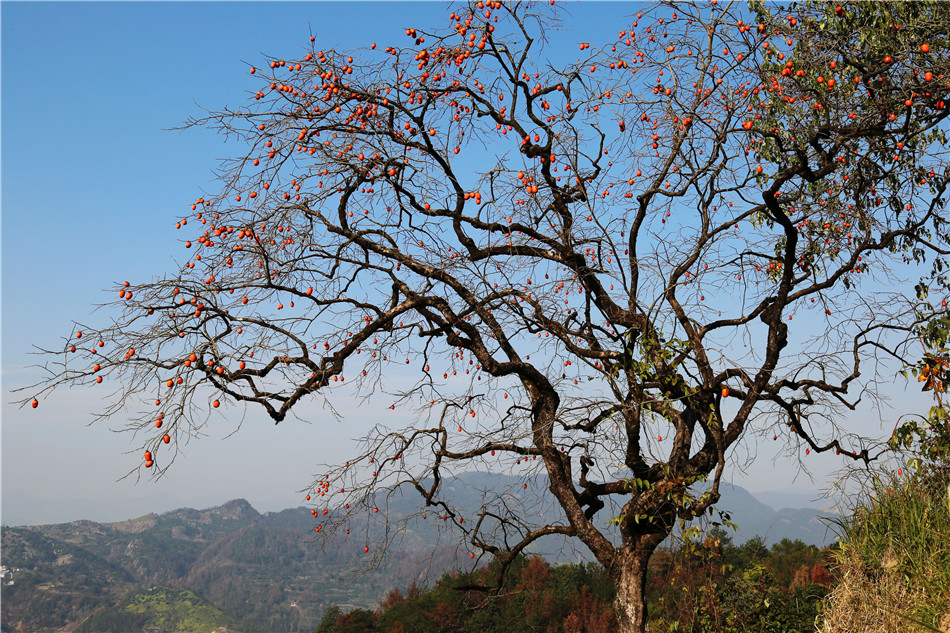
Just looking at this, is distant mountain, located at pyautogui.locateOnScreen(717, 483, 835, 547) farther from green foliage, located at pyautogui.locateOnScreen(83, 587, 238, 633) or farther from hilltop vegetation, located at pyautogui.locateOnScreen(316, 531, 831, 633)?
green foliage, located at pyautogui.locateOnScreen(83, 587, 238, 633)

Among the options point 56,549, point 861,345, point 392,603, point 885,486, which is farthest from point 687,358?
point 56,549

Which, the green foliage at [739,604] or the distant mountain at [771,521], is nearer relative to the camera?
the distant mountain at [771,521]

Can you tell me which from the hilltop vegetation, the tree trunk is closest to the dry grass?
the tree trunk

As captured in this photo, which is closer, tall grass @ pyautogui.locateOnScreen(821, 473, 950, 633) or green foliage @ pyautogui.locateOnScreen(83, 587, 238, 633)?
tall grass @ pyautogui.locateOnScreen(821, 473, 950, 633)

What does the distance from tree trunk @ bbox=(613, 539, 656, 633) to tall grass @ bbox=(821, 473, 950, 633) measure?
1.42 meters

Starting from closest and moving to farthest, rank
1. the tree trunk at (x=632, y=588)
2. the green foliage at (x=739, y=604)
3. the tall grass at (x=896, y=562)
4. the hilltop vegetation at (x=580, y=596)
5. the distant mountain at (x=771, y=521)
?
the tall grass at (x=896, y=562)
the tree trunk at (x=632, y=588)
the distant mountain at (x=771, y=521)
the green foliage at (x=739, y=604)
the hilltop vegetation at (x=580, y=596)

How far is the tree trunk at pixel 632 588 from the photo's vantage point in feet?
17.3

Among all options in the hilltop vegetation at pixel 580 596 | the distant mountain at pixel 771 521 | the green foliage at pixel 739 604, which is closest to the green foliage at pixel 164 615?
the distant mountain at pixel 771 521

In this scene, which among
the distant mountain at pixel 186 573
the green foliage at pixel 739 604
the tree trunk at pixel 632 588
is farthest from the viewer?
the distant mountain at pixel 186 573

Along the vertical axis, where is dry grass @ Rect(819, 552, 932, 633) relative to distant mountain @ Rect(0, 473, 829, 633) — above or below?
above

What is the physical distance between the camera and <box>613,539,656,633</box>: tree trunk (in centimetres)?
527

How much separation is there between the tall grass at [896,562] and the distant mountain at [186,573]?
39.6 m

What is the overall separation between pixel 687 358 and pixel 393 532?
3150 mm

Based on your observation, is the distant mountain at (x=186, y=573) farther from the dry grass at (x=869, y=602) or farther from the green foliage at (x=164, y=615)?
the dry grass at (x=869, y=602)
